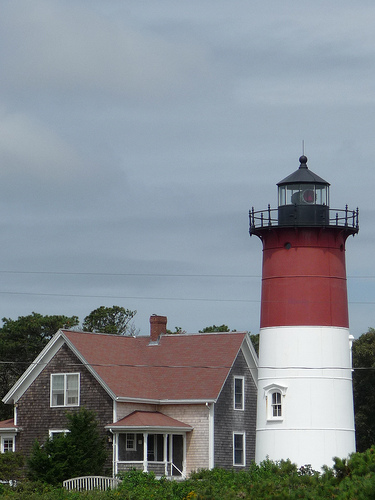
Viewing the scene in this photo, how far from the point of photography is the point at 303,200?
129 ft

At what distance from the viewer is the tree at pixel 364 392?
5634cm

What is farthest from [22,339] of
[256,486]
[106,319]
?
[256,486]

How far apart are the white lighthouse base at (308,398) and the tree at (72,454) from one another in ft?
20.9

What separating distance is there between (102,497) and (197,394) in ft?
50.8

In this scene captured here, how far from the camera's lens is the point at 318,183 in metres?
Result: 39.5

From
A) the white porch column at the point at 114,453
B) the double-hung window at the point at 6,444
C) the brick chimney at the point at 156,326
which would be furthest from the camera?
the brick chimney at the point at 156,326

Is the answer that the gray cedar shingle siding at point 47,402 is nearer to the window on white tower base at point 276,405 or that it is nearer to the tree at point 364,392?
the window on white tower base at point 276,405

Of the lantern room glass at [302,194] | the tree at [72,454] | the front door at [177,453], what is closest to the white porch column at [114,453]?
the tree at [72,454]

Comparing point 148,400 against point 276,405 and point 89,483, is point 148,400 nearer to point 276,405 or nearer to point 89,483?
point 276,405

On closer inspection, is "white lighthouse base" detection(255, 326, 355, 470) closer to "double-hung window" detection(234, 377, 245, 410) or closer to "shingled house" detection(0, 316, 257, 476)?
"shingled house" detection(0, 316, 257, 476)

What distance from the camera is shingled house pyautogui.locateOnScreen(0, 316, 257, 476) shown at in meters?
43.4

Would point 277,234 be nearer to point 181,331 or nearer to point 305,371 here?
point 305,371

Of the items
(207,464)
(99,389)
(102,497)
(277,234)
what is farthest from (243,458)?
→ (102,497)

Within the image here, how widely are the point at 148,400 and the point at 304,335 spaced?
9.17 meters
